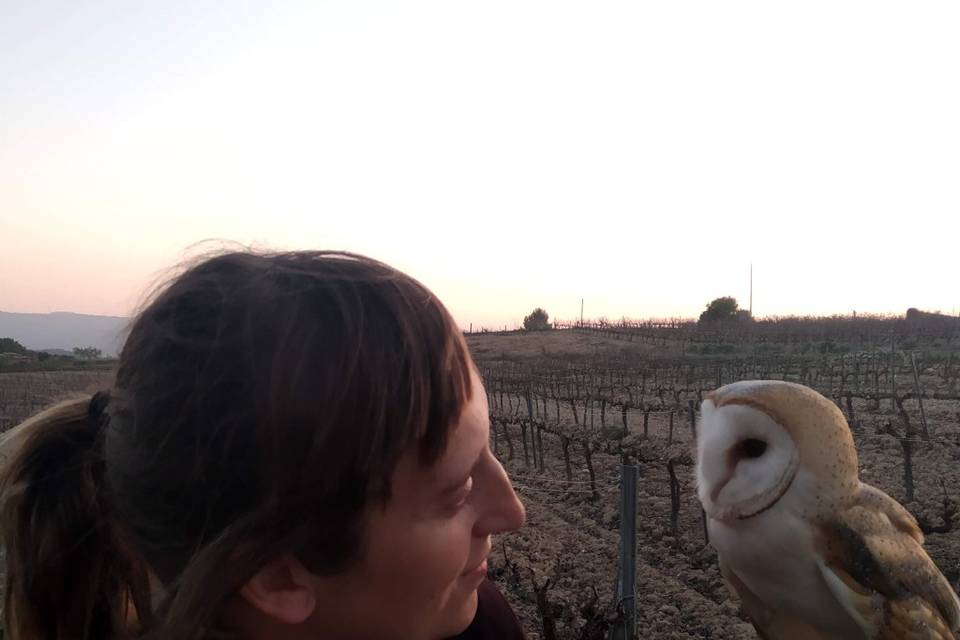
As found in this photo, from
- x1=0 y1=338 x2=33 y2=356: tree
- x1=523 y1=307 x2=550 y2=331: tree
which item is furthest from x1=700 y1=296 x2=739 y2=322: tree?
x1=0 y1=338 x2=33 y2=356: tree

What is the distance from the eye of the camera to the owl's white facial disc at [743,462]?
6.11ft

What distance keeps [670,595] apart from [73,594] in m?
3.98

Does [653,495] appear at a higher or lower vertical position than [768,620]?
lower

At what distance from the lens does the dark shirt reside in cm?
149

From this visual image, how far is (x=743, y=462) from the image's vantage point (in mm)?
1954

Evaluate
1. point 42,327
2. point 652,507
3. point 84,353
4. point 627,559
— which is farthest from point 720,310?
point 42,327

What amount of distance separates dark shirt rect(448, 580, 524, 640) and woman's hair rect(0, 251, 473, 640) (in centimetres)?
54

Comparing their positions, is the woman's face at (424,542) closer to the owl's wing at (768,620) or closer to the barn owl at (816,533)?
the barn owl at (816,533)

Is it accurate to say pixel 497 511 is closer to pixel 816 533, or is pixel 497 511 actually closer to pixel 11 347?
pixel 816 533

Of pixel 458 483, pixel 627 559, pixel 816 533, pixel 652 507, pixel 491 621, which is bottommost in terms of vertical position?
pixel 652 507

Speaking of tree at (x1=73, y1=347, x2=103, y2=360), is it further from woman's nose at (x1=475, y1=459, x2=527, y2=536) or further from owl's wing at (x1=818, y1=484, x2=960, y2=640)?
woman's nose at (x1=475, y1=459, x2=527, y2=536)

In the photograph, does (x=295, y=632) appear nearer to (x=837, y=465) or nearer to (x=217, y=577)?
(x=217, y=577)

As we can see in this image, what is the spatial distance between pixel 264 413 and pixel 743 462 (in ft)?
4.63

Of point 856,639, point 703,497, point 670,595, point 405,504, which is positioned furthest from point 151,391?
point 670,595
